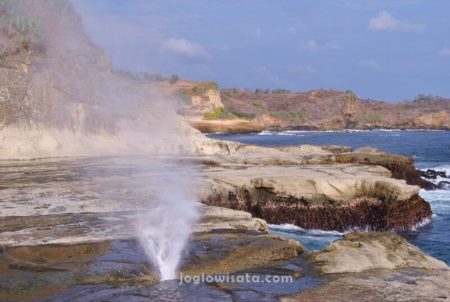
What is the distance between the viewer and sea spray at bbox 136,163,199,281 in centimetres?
1043

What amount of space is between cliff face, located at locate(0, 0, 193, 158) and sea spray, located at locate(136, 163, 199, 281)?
11.6 meters

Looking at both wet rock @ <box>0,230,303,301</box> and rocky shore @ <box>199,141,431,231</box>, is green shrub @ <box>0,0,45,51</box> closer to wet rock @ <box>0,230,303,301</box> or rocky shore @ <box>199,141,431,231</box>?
rocky shore @ <box>199,141,431,231</box>

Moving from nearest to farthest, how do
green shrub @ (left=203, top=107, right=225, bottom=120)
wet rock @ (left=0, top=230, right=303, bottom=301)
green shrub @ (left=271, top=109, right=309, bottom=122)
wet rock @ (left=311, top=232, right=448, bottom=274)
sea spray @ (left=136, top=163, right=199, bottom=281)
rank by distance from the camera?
wet rock @ (left=0, top=230, right=303, bottom=301)
wet rock @ (left=311, top=232, right=448, bottom=274)
sea spray @ (left=136, top=163, right=199, bottom=281)
green shrub @ (left=203, top=107, right=225, bottom=120)
green shrub @ (left=271, top=109, right=309, bottom=122)

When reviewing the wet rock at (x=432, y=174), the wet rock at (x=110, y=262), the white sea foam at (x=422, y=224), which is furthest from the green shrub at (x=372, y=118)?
the wet rock at (x=110, y=262)

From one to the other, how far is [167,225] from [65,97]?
20.0 meters

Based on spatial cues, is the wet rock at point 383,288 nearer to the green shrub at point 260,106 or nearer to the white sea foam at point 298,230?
the white sea foam at point 298,230

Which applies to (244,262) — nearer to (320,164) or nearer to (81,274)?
(81,274)

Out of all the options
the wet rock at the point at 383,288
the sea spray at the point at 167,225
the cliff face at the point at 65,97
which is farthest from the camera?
the cliff face at the point at 65,97

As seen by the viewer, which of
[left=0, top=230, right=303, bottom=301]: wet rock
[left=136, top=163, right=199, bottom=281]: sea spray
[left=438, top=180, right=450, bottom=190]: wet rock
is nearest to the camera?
[left=0, top=230, right=303, bottom=301]: wet rock

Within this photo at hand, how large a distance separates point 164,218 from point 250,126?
109m

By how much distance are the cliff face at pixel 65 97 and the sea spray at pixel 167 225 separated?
11.6 meters

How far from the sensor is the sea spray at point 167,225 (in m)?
10.4

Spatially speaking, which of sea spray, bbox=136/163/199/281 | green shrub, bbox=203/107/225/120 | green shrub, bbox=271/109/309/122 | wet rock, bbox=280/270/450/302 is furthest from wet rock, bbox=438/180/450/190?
green shrub, bbox=271/109/309/122

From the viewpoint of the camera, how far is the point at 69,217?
14.0 meters
